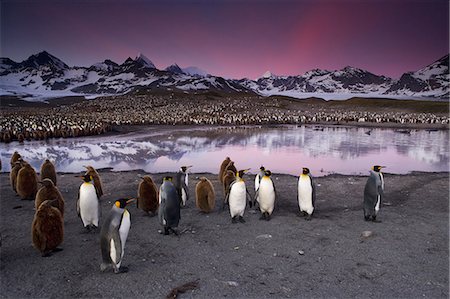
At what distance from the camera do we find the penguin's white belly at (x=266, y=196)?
7055 millimetres

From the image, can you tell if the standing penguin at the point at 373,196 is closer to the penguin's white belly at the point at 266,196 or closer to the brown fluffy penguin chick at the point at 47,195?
the penguin's white belly at the point at 266,196

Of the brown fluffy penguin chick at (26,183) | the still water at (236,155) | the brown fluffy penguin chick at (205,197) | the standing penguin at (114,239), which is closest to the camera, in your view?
the standing penguin at (114,239)

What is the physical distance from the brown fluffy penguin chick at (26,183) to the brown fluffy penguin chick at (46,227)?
348cm

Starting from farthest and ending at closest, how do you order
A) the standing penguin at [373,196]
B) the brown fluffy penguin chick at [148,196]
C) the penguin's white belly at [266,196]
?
the brown fluffy penguin chick at [148,196]
the penguin's white belly at [266,196]
the standing penguin at [373,196]

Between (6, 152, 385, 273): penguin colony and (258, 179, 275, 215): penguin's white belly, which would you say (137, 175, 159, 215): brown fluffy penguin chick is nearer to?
(6, 152, 385, 273): penguin colony

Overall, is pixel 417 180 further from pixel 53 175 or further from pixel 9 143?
pixel 9 143

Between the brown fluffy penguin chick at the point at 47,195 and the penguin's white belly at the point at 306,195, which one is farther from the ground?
the brown fluffy penguin chick at the point at 47,195

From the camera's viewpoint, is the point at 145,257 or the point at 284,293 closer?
the point at 284,293

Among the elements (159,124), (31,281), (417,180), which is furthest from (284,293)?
(159,124)

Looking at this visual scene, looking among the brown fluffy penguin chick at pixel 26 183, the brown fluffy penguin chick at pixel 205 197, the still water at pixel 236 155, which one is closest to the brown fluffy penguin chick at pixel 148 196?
the brown fluffy penguin chick at pixel 205 197

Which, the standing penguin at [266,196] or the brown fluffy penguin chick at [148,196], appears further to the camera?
the brown fluffy penguin chick at [148,196]

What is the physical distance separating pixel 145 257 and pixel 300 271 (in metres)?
2.39

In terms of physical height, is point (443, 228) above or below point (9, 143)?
below

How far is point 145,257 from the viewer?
5289 millimetres
